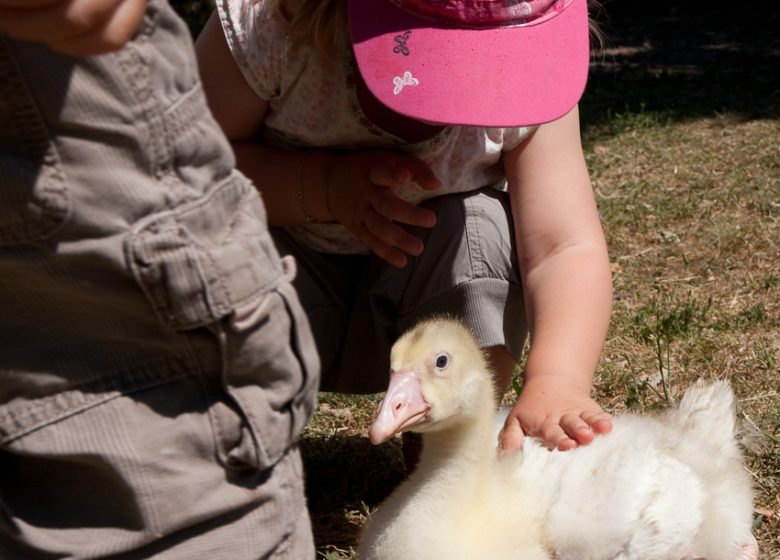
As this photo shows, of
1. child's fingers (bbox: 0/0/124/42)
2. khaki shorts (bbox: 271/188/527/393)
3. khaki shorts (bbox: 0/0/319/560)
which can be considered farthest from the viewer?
khaki shorts (bbox: 271/188/527/393)

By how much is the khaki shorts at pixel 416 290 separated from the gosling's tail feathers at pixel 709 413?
0.31 m

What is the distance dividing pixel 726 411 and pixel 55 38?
1.29 m

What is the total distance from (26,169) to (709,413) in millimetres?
1216

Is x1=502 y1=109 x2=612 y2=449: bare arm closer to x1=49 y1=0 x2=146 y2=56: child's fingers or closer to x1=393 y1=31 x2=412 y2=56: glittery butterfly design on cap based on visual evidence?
x1=393 y1=31 x2=412 y2=56: glittery butterfly design on cap

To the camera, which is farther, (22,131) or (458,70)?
(458,70)

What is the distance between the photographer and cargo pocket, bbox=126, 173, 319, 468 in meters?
0.94

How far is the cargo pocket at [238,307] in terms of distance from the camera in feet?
3.09

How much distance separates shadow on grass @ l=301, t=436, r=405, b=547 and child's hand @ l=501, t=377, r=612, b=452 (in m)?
0.42

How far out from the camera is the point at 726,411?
1760 mm

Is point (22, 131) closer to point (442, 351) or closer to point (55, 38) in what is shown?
point (55, 38)

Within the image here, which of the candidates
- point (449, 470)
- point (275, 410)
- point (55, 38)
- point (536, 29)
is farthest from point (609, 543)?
point (55, 38)

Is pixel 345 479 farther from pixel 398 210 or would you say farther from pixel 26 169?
pixel 26 169

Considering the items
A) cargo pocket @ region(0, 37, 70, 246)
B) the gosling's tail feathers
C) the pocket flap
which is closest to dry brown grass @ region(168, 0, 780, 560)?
the gosling's tail feathers

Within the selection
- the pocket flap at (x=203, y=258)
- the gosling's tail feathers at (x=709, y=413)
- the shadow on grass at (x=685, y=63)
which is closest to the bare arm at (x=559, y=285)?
the gosling's tail feathers at (x=709, y=413)
